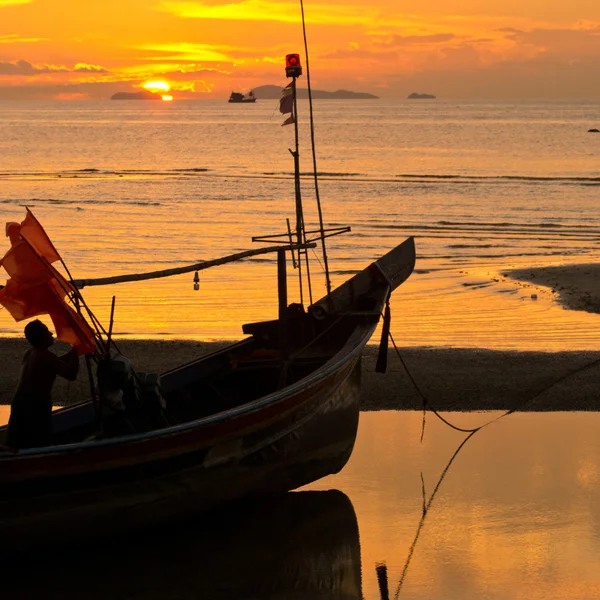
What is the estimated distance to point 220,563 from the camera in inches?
349

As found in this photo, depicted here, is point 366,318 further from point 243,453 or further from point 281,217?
point 281,217

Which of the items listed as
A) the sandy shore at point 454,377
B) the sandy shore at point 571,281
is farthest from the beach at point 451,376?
the sandy shore at point 571,281

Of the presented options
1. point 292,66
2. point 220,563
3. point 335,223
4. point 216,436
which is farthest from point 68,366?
point 335,223

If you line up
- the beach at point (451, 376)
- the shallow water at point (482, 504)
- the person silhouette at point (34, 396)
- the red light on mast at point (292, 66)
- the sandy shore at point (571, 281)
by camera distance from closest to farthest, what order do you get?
the shallow water at point (482, 504) → the person silhouette at point (34, 396) → the red light on mast at point (292, 66) → the beach at point (451, 376) → the sandy shore at point (571, 281)

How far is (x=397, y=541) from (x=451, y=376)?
5.48 meters

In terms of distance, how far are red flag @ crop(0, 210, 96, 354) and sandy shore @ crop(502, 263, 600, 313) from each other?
502 inches

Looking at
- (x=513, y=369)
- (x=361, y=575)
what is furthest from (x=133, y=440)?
(x=513, y=369)

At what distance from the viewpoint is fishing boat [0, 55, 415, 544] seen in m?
8.39

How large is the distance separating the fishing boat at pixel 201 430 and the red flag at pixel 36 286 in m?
0.17

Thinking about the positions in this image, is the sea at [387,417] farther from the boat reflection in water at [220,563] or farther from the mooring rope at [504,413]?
the mooring rope at [504,413]

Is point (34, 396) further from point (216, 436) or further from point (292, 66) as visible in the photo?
point (292, 66)

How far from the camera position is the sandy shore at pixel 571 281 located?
2081cm

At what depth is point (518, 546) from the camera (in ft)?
29.8

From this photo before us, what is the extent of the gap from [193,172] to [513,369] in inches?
1964
